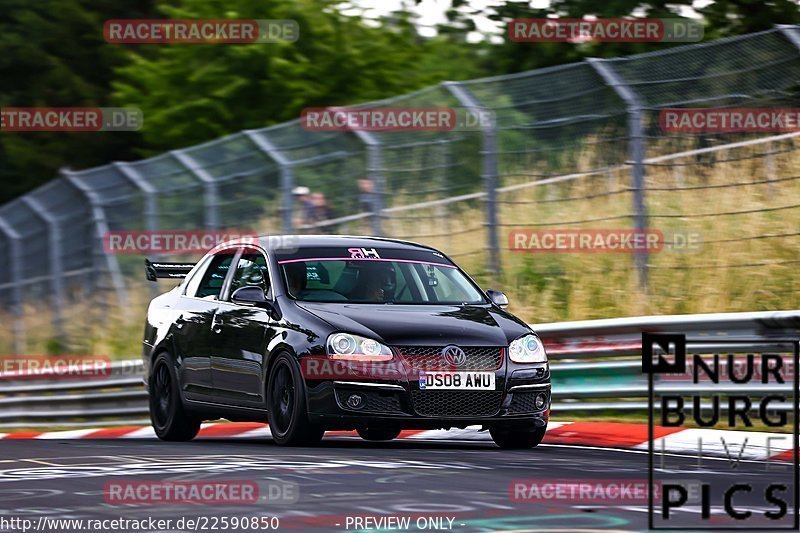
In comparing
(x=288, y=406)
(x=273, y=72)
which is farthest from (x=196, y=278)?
(x=273, y=72)

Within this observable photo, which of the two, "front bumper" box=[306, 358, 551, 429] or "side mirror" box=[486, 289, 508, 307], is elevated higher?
"side mirror" box=[486, 289, 508, 307]

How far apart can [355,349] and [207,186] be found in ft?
32.2

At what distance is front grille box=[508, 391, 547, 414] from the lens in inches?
435

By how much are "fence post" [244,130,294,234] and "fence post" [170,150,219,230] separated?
140 centimetres


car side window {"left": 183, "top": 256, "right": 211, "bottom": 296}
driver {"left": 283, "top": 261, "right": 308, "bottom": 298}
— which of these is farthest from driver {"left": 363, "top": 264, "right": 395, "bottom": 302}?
car side window {"left": 183, "top": 256, "right": 211, "bottom": 296}

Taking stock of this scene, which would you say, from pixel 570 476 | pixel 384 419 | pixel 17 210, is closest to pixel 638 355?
pixel 384 419

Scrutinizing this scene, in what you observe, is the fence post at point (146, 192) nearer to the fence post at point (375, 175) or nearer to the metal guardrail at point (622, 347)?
the fence post at point (375, 175)

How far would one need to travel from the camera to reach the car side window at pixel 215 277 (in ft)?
42.2

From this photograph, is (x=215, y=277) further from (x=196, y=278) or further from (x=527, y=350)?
(x=527, y=350)

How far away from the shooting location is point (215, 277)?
13.0 m

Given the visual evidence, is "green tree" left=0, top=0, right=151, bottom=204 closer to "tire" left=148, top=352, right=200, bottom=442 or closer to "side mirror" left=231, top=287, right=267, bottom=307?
"tire" left=148, top=352, right=200, bottom=442

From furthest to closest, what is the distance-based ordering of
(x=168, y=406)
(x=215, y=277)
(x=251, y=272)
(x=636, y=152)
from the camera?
1. (x=636, y=152)
2. (x=168, y=406)
3. (x=215, y=277)
4. (x=251, y=272)

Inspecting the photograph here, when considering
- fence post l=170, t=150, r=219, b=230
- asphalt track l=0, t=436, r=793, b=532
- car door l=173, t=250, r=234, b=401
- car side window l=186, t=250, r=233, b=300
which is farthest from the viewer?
fence post l=170, t=150, r=219, b=230

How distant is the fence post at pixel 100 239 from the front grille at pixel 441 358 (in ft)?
40.3
